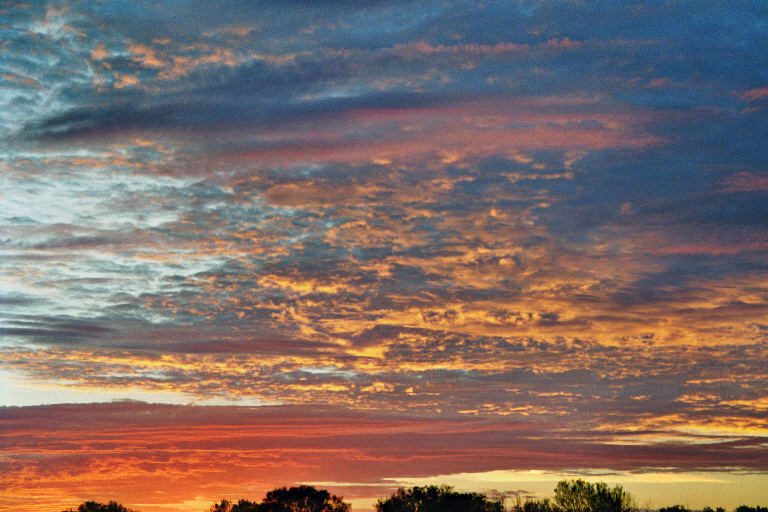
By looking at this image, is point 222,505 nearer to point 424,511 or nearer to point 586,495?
point 424,511

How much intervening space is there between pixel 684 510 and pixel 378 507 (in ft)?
192

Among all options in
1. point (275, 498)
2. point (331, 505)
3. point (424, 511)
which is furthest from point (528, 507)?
point (275, 498)

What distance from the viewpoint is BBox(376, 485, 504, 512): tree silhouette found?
370ft

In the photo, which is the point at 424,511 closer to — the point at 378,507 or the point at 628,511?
the point at 378,507

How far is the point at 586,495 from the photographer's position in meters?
111

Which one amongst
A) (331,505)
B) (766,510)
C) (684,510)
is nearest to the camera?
(331,505)

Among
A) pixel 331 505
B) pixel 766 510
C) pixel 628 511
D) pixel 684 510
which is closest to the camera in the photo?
pixel 628 511

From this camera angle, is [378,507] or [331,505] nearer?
[378,507]

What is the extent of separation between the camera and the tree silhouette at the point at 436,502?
4444 inches

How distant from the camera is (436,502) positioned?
11369cm

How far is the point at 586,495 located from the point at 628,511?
18.9ft

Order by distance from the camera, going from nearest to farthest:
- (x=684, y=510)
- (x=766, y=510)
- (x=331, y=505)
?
(x=331, y=505)
(x=684, y=510)
(x=766, y=510)

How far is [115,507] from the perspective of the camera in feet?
462

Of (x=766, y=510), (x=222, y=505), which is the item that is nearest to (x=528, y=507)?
(x=222, y=505)
